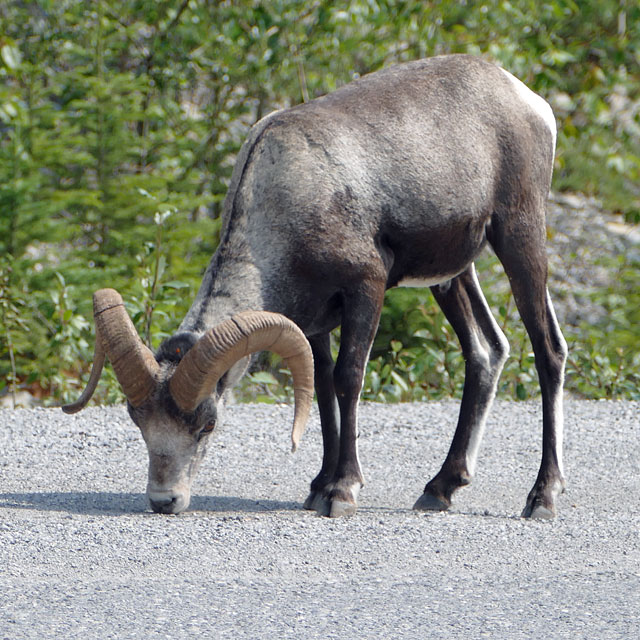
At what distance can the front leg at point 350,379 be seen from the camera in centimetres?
604

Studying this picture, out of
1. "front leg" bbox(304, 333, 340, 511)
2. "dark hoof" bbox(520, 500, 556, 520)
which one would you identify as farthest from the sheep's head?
"dark hoof" bbox(520, 500, 556, 520)

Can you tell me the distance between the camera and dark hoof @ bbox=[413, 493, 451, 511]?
6.58 metres

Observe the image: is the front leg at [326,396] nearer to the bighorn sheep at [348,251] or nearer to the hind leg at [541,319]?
the bighorn sheep at [348,251]

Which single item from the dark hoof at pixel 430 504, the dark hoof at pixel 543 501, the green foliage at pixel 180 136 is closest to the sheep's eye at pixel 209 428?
the dark hoof at pixel 430 504

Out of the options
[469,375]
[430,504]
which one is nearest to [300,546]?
[430,504]

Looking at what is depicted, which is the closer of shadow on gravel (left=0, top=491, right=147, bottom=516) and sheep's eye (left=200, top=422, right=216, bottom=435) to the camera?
sheep's eye (left=200, top=422, right=216, bottom=435)

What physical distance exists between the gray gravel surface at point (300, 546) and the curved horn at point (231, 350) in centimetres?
64

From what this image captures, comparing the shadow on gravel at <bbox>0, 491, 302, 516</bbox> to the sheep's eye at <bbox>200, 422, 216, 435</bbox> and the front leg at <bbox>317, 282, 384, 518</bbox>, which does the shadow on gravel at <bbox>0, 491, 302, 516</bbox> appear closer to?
the front leg at <bbox>317, 282, 384, 518</bbox>

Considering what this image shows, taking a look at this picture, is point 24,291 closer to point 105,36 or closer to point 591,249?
point 105,36

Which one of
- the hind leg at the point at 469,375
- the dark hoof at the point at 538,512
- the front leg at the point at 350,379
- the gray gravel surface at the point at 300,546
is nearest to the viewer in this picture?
the gray gravel surface at the point at 300,546

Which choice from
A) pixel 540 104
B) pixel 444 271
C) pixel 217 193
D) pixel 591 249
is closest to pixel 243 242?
pixel 444 271

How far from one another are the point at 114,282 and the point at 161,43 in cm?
394

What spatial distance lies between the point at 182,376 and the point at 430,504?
180cm

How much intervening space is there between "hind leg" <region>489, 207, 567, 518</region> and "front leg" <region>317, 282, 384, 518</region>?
92 cm
